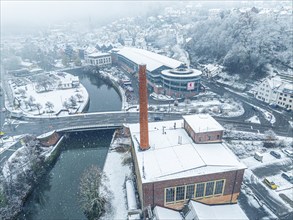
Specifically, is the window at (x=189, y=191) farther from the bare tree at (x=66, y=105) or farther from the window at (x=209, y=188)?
the bare tree at (x=66, y=105)

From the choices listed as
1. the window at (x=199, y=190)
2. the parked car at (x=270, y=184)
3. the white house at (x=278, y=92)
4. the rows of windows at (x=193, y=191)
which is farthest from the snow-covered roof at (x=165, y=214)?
the white house at (x=278, y=92)

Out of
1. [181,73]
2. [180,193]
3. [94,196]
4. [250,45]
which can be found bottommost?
[94,196]

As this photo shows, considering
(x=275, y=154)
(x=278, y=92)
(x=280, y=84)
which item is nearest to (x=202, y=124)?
(x=275, y=154)

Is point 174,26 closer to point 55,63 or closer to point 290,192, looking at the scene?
point 55,63

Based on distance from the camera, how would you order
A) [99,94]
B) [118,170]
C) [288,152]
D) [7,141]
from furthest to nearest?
1. [99,94]
2. [7,141]
3. [288,152]
4. [118,170]

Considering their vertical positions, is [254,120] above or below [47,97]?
below

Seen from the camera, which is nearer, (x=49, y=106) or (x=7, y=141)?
(x=7, y=141)

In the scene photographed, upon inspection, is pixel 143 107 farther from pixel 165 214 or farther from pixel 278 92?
→ pixel 278 92

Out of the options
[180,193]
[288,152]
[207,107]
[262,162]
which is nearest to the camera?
[180,193]
